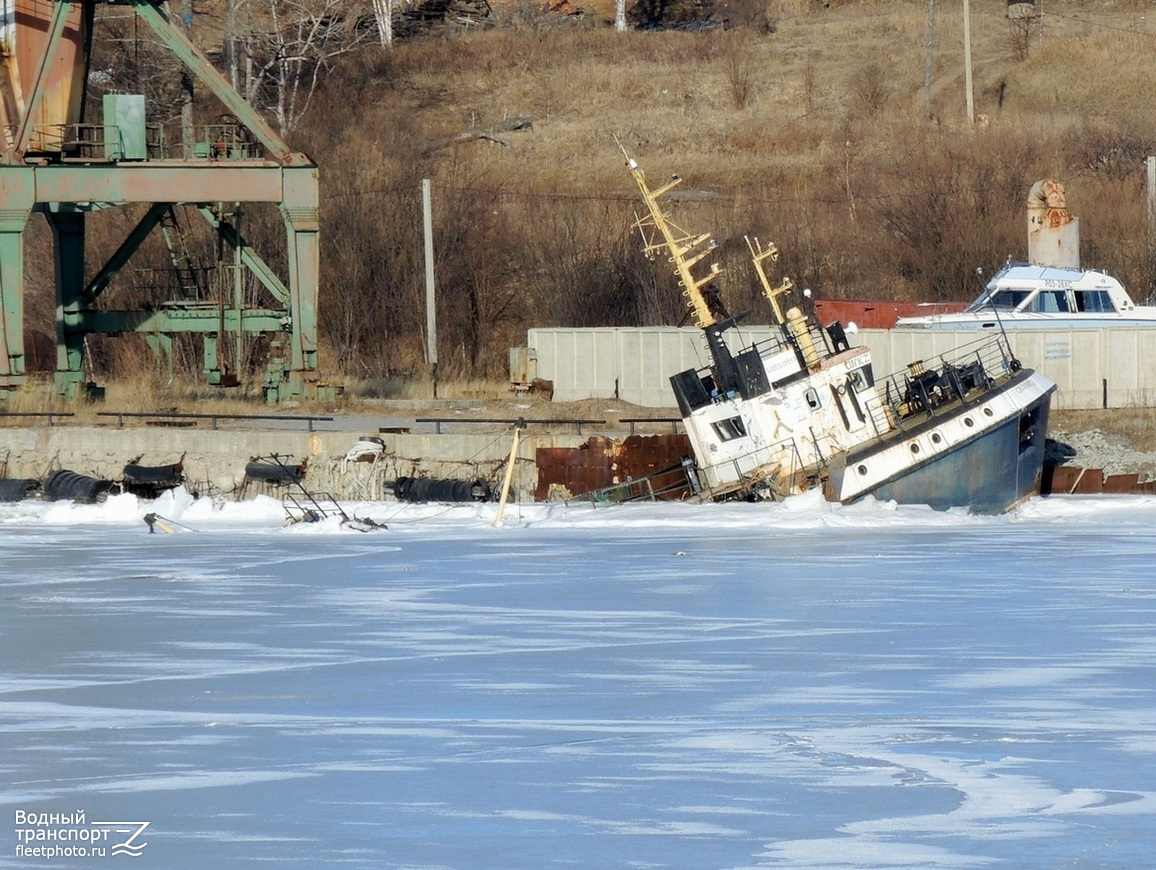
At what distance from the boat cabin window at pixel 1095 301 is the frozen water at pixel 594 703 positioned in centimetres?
1273

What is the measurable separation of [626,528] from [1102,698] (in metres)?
12.6

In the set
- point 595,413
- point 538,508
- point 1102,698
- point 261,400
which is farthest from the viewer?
point 261,400

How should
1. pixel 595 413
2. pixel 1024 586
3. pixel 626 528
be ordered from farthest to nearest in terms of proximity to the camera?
pixel 595 413
pixel 626 528
pixel 1024 586

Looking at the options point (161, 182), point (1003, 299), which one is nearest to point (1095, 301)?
point (1003, 299)

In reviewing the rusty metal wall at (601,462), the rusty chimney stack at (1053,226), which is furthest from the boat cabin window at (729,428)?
the rusty chimney stack at (1053,226)

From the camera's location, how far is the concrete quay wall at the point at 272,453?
29453 mm

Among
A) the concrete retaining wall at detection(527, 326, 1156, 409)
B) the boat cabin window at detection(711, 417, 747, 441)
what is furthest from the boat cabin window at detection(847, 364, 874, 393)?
the concrete retaining wall at detection(527, 326, 1156, 409)

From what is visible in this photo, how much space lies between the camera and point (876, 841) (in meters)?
9.33

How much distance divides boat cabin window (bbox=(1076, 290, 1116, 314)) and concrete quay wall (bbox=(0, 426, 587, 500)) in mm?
11174

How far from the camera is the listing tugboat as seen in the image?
25734mm

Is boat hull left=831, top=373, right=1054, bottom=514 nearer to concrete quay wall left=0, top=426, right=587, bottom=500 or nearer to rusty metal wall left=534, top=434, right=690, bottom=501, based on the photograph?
rusty metal wall left=534, top=434, right=690, bottom=501

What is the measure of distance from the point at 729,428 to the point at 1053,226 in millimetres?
15093

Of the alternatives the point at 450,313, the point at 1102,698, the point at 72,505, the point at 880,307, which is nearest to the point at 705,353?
the point at 880,307

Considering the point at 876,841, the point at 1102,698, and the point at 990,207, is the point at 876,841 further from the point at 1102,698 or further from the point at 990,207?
the point at 990,207
